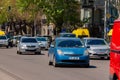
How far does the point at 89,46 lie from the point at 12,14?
65818 millimetres

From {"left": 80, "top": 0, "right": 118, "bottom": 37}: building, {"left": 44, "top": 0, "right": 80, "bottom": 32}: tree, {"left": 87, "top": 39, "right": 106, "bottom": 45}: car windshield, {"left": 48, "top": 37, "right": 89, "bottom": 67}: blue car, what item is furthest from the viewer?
{"left": 80, "top": 0, "right": 118, "bottom": 37}: building

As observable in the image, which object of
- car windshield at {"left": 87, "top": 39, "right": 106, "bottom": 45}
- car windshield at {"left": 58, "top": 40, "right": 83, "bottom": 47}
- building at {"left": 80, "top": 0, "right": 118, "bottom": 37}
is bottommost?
car windshield at {"left": 87, "top": 39, "right": 106, "bottom": 45}

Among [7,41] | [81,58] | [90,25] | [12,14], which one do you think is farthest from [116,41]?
[12,14]

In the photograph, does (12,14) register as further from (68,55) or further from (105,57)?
(68,55)

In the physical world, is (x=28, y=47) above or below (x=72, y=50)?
below

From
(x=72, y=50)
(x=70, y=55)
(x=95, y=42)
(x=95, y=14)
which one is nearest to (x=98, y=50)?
(x=95, y=42)

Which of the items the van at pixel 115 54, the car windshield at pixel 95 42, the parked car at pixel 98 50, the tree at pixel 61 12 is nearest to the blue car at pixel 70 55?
the parked car at pixel 98 50

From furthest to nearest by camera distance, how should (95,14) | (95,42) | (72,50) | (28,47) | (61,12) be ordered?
(95,14)
(61,12)
(28,47)
(95,42)
(72,50)

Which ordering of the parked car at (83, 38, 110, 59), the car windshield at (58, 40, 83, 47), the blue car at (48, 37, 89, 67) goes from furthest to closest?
the parked car at (83, 38, 110, 59)
the car windshield at (58, 40, 83, 47)
the blue car at (48, 37, 89, 67)

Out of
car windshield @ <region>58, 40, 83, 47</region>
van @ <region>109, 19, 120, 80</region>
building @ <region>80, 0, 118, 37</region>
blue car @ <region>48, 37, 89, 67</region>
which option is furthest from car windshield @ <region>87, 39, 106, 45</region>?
building @ <region>80, 0, 118, 37</region>

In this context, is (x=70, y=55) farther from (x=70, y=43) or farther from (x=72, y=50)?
(x=70, y=43)

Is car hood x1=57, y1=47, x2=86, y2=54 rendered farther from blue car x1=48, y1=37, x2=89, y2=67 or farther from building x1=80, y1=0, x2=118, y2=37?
building x1=80, y1=0, x2=118, y2=37

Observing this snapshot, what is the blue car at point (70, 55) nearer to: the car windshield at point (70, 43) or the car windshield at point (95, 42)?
the car windshield at point (70, 43)

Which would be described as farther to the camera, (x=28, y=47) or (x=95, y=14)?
(x=95, y=14)
